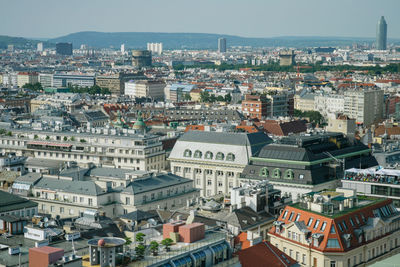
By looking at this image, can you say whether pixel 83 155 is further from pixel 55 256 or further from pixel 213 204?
pixel 55 256

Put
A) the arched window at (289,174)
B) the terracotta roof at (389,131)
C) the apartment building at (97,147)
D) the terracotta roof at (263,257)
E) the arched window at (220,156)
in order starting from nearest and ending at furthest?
the terracotta roof at (263,257), the arched window at (289,174), the arched window at (220,156), the apartment building at (97,147), the terracotta roof at (389,131)

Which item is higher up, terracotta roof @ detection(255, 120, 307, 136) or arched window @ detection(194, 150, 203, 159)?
arched window @ detection(194, 150, 203, 159)

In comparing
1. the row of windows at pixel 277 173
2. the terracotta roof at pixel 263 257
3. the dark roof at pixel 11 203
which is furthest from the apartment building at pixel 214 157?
the terracotta roof at pixel 263 257

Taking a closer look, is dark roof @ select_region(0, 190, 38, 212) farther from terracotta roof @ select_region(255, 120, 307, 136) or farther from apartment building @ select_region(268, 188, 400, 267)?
terracotta roof @ select_region(255, 120, 307, 136)

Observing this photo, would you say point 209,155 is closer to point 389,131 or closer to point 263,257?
point 263,257

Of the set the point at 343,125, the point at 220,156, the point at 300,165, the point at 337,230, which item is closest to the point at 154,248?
the point at 337,230

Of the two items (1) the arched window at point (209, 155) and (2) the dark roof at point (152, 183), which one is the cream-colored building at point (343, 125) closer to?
(1) the arched window at point (209, 155)

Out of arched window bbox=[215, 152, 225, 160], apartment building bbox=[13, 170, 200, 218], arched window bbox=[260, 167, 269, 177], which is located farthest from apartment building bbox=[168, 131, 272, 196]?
apartment building bbox=[13, 170, 200, 218]
